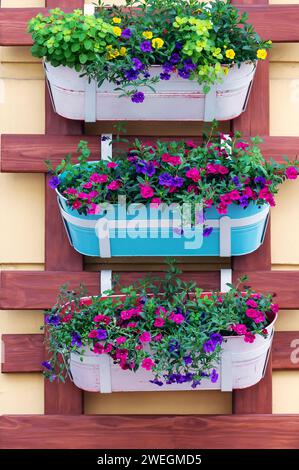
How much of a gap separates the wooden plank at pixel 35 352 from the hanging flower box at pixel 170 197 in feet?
1.39

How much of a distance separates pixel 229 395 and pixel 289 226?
2.22 feet

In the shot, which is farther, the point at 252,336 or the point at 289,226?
the point at 289,226

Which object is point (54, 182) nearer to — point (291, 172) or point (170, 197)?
point (170, 197)

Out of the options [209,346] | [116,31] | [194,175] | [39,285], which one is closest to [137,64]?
[116,31]

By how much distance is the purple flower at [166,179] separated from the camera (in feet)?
9.90

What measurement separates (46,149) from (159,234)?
0.57m

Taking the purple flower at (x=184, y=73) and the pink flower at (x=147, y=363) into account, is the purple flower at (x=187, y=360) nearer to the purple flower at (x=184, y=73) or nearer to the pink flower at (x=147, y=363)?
the pink flower at (x=147, y=363)

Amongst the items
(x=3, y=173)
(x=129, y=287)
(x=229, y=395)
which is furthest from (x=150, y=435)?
(x=3, y=173)

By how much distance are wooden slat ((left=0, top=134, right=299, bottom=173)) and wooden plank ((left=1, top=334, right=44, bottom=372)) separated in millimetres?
628

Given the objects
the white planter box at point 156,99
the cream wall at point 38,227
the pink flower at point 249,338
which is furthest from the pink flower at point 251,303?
the white planter box at point 156,99

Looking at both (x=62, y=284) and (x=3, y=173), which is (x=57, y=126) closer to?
(x=3, y=173)

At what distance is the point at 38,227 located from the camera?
333 centimetres

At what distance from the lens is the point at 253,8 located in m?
3.33

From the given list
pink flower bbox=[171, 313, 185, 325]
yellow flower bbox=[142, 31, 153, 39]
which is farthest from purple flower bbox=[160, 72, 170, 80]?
pink flower bbox=[171, 313, 185, 325]
